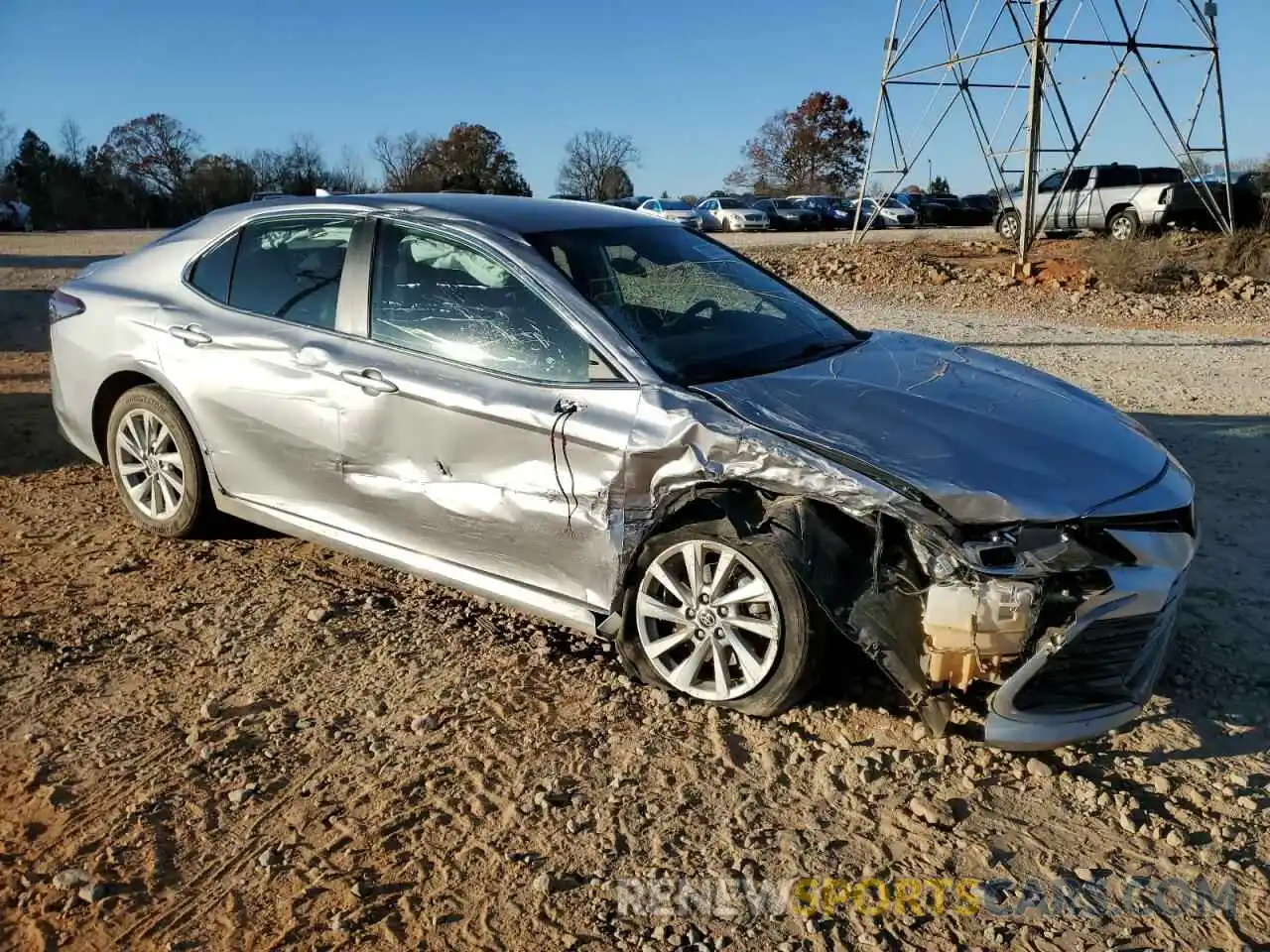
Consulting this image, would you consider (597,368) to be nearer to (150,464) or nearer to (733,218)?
(150,464)

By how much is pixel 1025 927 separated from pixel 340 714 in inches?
86.9

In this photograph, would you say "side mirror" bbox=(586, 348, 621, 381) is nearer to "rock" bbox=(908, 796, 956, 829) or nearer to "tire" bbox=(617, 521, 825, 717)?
"tire" bbox=(617, 521, 825, 717)

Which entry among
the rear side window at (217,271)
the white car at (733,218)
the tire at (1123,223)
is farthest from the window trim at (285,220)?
the white car at (733,218)

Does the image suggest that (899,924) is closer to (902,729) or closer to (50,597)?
(902,729)

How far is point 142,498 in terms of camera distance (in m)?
5.20

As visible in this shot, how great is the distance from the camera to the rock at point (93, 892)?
107 inches

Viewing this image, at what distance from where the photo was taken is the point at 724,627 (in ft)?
11.7

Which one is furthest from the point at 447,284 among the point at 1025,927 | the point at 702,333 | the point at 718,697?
the point at 1025,927

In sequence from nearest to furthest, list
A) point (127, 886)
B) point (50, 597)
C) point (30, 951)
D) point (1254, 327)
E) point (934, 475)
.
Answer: point (30, 951), point (127, 886), point (934, 475), point (50, 597), point (1254, 327)

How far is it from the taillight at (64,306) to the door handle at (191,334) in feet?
2.58

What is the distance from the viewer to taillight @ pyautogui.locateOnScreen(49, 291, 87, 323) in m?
5.30

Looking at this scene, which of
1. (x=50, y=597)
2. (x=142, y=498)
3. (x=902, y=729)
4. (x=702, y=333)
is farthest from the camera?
(x=142, y=498)

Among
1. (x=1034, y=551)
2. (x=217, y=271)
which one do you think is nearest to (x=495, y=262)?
(x=217, y=271)

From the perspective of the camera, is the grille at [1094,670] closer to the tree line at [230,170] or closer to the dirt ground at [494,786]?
the dirt ground at [494,786]
